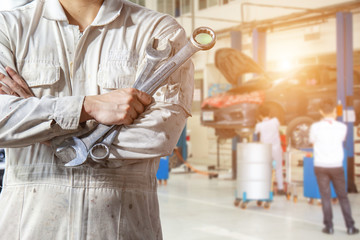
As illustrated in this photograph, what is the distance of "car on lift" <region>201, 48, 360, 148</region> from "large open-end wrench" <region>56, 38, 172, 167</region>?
8.69m

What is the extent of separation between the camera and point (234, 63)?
1083 centimetres

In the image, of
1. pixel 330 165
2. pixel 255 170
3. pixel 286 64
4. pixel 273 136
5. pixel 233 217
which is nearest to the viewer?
pixel 330 165

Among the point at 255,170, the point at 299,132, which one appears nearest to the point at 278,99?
the point at 299,132

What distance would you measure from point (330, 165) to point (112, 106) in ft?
17.5

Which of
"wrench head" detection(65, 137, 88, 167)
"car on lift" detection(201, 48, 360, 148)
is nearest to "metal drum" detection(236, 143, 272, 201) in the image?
"car on lift" detection(201, 48, 360, 148)

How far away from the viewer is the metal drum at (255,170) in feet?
25.4

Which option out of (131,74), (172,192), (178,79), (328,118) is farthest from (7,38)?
(172,192)

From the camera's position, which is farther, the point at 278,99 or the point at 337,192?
the point at 278,99

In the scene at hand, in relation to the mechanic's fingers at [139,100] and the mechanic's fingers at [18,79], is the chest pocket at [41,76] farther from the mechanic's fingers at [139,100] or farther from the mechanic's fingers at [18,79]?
the mechanic's fingers at [139,100]

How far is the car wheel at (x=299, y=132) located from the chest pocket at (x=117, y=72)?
8.73 meters

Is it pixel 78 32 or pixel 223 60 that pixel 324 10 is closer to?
pixel 223 60

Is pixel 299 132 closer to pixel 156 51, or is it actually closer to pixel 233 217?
pixel 233 217

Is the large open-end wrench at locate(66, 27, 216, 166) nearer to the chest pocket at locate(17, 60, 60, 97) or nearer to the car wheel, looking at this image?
the chest pocket at locate(17, 60, 60, 97)

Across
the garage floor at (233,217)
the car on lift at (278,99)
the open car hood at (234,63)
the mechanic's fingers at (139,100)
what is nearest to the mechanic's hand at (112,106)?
the mechanic's fingers at (139,100)
